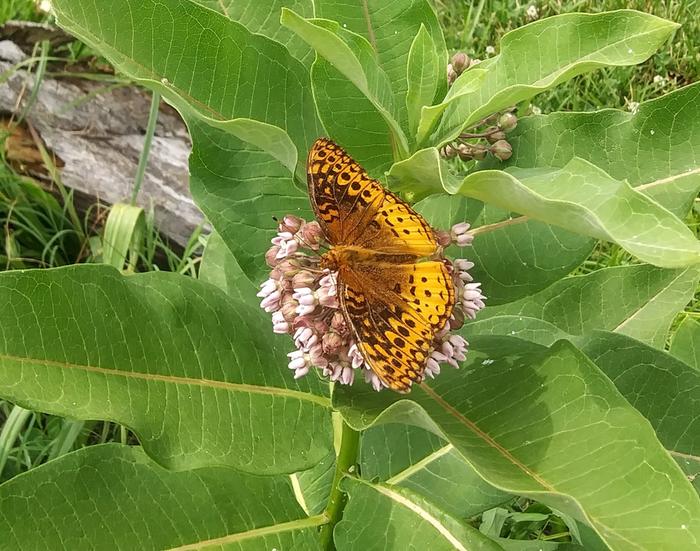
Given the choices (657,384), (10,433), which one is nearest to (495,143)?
(657,384)

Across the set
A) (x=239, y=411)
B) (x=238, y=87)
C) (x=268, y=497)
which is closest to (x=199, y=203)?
(x=238, y=87)

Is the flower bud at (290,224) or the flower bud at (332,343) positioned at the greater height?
the flower bud at (290,224)

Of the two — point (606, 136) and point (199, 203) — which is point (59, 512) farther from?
point (606, 136)

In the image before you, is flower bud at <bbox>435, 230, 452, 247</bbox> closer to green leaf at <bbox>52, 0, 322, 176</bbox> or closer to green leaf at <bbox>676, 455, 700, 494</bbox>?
green leaf at <bbox>52, 0, 322, 176</bbox>

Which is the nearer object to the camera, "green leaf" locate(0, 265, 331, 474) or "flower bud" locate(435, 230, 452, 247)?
"green leaf" locate(0, 265, 331, 474)

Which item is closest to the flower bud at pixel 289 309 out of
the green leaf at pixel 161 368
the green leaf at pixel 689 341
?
the green leaf at pixel 161 368

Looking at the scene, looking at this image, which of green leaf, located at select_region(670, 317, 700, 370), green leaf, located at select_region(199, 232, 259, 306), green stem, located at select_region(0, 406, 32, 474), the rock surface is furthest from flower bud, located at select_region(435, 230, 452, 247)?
the rock surface

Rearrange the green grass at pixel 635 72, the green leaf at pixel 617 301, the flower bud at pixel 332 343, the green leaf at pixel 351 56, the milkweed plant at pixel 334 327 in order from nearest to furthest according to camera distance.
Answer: the green leaf at pixel 351 56
the milkweed plant at pixel 334 327
the flower bud at pixel 332 343
the green leaf at pixel 617 301
the green grass at pixel 635 72

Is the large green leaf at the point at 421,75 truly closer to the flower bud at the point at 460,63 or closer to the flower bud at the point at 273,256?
the flower bud at the point at 460,63

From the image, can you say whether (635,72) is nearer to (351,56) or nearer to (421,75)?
(421,75)
